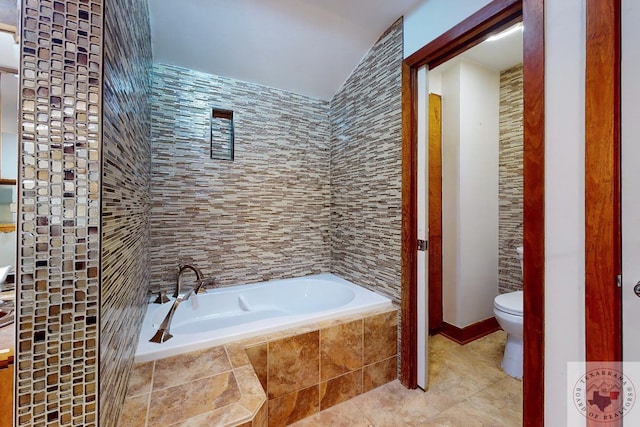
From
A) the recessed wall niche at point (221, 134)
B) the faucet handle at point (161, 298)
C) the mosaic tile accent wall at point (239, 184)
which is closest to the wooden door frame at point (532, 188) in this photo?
the mosaic tile accent wall at point (239, 184)

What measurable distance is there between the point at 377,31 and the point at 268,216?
1.72 m

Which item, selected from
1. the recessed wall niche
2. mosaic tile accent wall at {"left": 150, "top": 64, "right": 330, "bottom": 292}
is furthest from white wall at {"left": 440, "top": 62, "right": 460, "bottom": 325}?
the recessed wall niche

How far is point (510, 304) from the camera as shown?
181cm

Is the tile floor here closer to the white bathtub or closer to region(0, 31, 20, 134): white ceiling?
the white bathtub

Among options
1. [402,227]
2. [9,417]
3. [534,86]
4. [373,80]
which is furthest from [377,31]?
[9,417]

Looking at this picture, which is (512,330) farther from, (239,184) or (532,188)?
(239,184)

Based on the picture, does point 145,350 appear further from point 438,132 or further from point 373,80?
point 438,132

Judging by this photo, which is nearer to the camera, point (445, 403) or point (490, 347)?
point (445, 403)

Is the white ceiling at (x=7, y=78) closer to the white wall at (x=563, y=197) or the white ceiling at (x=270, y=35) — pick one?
the white ceiling at (x=270, y=35)

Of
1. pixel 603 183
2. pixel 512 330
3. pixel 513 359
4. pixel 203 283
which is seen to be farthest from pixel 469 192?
pixel 203 283

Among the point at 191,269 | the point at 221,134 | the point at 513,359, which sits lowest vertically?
the point at 513,359

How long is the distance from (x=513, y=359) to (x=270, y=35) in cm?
293

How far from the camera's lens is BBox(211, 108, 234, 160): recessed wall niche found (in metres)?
2.15

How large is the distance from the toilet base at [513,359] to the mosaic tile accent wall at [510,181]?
0.82 meters
